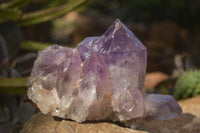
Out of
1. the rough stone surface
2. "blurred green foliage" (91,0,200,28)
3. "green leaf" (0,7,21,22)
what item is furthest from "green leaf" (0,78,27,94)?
"blurred green foliage" (91,0,200,28)

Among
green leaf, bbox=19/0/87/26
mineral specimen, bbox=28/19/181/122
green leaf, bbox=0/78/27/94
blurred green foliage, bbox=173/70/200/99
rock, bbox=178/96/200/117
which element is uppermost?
green leaf, bbox=19/0/87/26

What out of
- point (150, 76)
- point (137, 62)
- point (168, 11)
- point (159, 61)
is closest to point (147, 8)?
point (168, 11)

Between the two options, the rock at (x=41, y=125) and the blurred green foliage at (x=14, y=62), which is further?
the blurred green foliage at (x=14, y=62)

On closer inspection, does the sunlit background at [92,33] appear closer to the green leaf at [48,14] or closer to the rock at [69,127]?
the green leaf at [48,14]

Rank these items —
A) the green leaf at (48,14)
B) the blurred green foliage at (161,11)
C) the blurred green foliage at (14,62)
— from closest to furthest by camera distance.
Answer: the blurred green foliage at (14,62)
the green leaf at (48,14)
the blurred green foliage at (161,11)

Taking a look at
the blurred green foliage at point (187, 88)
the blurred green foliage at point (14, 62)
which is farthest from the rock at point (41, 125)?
the blurred green foliage at point (187, 88)

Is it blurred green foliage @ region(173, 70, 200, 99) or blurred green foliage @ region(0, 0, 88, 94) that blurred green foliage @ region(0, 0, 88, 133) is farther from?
blurred green foliage @ region(173, 70, 200, 99)

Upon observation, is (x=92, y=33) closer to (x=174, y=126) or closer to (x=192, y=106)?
(x=192, y=106)
